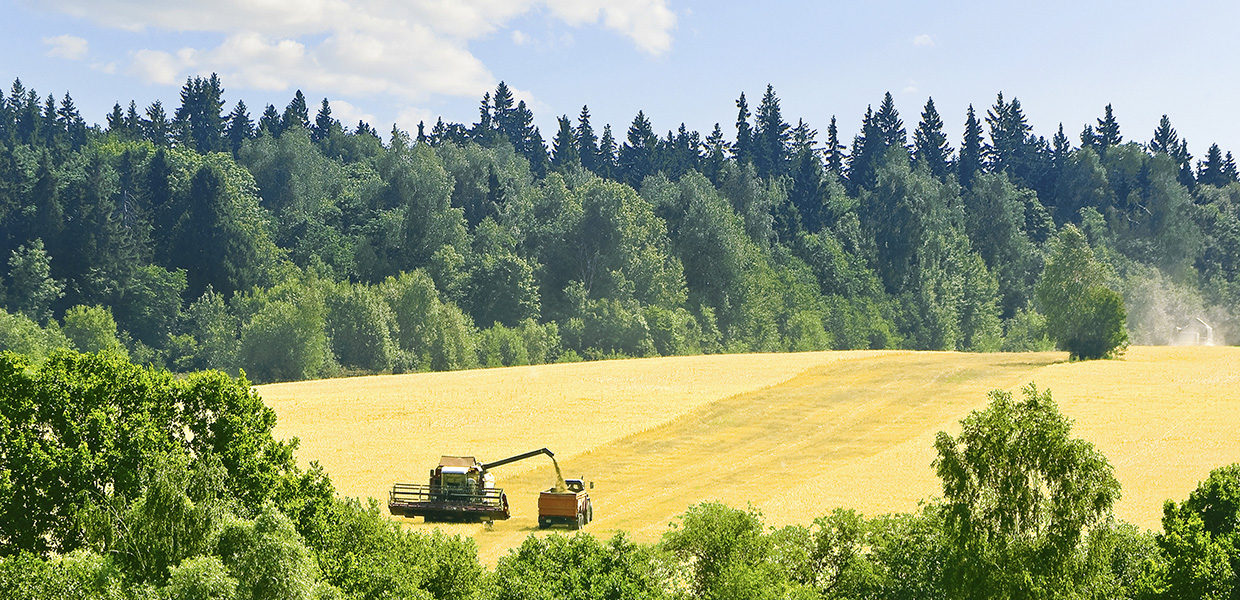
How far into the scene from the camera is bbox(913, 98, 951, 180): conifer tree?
185000 millimetres

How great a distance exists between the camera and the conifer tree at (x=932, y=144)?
18500 cm

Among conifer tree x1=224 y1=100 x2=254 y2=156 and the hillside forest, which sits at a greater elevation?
conifer tree x1=224 y1=100 x2=254 y2=156

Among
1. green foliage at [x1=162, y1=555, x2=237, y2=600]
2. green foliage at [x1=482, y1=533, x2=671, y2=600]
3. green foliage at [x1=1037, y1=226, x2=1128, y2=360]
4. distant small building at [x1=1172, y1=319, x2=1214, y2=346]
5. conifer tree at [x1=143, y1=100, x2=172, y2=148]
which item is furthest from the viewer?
conifer tree at [x1=143, y1=100, x2=172, y2=148]

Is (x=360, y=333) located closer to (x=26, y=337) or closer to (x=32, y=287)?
(x=26, y=337)

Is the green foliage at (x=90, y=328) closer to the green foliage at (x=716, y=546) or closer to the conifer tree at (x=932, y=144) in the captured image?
the green foliage at (x=716, y=546)

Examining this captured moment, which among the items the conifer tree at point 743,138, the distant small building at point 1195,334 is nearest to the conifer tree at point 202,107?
the conifer tree at point 743,138

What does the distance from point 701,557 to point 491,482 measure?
57.4ft

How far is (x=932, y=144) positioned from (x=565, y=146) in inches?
2369

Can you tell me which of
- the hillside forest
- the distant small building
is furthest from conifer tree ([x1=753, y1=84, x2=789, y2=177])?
the distant small building

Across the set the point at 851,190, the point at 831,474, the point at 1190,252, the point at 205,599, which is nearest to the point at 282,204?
the point at 851,190

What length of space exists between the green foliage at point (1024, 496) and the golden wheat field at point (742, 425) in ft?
50.2

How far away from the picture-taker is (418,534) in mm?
26844

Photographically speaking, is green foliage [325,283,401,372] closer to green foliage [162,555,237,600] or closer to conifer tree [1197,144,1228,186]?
green foliage [162,555,237,600]

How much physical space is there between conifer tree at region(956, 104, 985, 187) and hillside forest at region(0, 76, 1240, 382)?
2.60 ft
